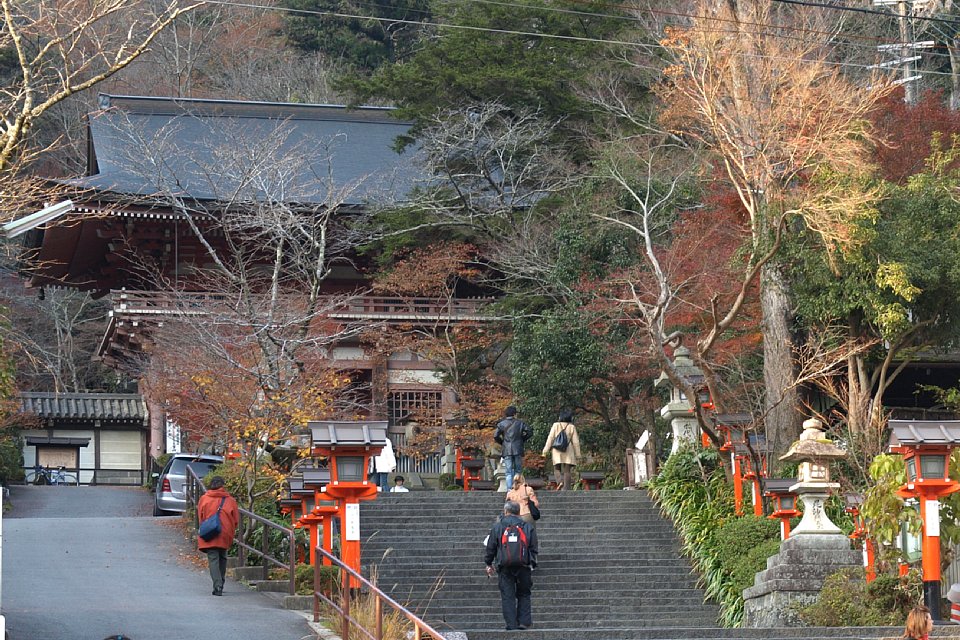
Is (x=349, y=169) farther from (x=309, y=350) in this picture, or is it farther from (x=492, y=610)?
(x=492, y=610)

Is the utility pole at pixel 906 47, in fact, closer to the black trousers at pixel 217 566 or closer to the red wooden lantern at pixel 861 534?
the red wooden lantern at pixel 861 534

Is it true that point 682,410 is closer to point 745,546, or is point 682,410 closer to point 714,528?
point 714,528

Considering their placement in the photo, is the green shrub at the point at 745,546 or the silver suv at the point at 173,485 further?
the silver suv at the point at 173,485

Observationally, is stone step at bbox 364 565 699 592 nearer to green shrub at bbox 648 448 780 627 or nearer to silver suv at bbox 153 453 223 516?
green shrub at bbox 648 448 780 627

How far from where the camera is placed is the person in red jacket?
49.9ft

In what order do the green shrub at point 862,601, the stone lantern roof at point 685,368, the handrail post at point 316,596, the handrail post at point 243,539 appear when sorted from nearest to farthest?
the handrail post at point 316,596, the green shrub at point 862,601, the handrail post at point 243,539, the stone lantern roof at point 685,368

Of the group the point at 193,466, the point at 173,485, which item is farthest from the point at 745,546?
the point at 193,466

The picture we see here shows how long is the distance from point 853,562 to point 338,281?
67.0 ft

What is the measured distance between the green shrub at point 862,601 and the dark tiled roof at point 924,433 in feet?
5.43

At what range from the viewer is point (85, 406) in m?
37.6

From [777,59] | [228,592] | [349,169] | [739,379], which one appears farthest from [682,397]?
[349,169]

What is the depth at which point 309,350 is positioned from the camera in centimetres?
2503

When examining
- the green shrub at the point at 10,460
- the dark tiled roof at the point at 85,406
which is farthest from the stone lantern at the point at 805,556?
the dark tiled roof at the point at 85,406

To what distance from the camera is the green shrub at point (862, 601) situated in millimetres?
14234
